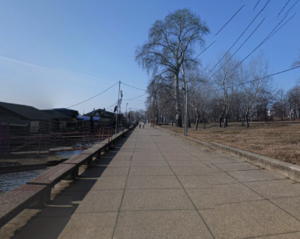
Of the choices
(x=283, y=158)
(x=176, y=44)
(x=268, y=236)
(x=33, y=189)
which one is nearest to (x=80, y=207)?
(x=33, y=189)

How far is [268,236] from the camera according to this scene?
10.0 ft

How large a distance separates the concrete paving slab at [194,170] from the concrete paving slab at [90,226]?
10.8 ft

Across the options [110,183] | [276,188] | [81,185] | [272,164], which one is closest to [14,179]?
[81,185]

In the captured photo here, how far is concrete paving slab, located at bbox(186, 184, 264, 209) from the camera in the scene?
432 centimetres

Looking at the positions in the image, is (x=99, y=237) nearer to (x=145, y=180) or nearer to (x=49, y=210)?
(x=49, y=210)

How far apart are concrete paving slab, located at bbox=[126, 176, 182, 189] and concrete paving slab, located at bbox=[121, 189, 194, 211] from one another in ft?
1.03

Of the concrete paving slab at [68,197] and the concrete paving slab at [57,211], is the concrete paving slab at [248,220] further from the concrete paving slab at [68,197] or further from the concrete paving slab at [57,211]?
the concrete paving slab at [68,197]

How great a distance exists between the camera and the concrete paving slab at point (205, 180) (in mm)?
5475

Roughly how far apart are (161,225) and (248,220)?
4.38 feet

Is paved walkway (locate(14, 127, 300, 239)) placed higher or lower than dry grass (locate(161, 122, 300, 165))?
lower

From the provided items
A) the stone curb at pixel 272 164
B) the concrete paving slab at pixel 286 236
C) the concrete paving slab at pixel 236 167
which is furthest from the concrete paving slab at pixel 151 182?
the stone curb at pixel 272 164

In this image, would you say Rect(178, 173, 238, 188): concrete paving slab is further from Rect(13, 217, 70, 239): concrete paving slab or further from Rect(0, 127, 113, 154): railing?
Rect(0, 127, 113, 154): railing

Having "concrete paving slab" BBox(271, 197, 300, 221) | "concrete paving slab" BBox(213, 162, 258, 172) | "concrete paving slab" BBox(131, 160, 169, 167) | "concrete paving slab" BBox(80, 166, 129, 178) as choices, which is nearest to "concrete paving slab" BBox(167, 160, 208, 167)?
"concrete paving slab" BBox(131, 160, 169, 167)

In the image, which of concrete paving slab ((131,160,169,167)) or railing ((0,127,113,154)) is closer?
concrete paving slab ((131,160,169,167))
